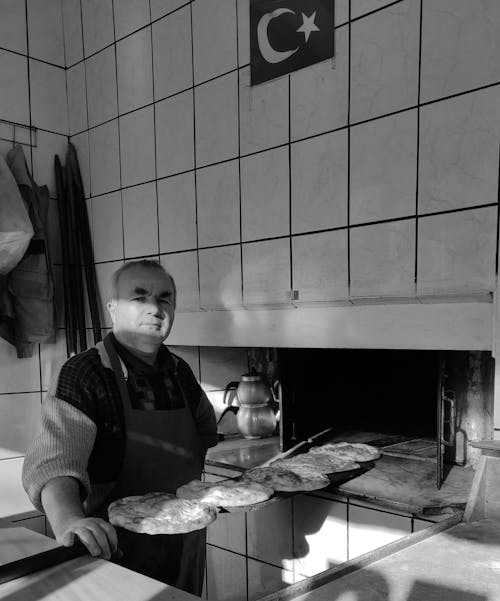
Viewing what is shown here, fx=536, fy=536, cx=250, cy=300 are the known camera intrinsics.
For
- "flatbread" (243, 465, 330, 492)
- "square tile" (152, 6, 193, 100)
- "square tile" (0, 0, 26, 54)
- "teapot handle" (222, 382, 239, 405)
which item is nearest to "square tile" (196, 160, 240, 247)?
"square tile" (152, 6, 193, 100)

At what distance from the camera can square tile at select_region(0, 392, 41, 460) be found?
7.59 ft

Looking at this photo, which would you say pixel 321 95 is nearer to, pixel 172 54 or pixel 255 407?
pixel 172 54

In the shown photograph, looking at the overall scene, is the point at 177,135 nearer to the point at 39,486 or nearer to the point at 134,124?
the point at 134,124

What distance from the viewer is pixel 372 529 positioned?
1488 millimetres

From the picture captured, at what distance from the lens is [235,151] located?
6.27 ft

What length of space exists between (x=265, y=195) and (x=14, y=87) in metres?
1.34

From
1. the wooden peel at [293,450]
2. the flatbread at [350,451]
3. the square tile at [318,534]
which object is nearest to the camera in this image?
the square tile at [318,534]

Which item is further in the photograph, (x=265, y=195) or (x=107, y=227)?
(x=107, y=227)

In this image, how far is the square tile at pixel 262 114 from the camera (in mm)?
1769

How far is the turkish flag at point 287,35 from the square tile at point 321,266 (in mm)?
560

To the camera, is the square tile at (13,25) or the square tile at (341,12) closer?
the square tile at (341,12)

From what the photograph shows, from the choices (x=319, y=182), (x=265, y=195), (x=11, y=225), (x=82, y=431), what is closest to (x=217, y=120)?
(x=265, y=195)

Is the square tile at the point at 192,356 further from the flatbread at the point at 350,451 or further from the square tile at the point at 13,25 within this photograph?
the square tile at the point at 13,25

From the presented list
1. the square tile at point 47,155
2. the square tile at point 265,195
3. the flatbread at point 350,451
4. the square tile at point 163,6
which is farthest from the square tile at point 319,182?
the square tile at point 47,155
